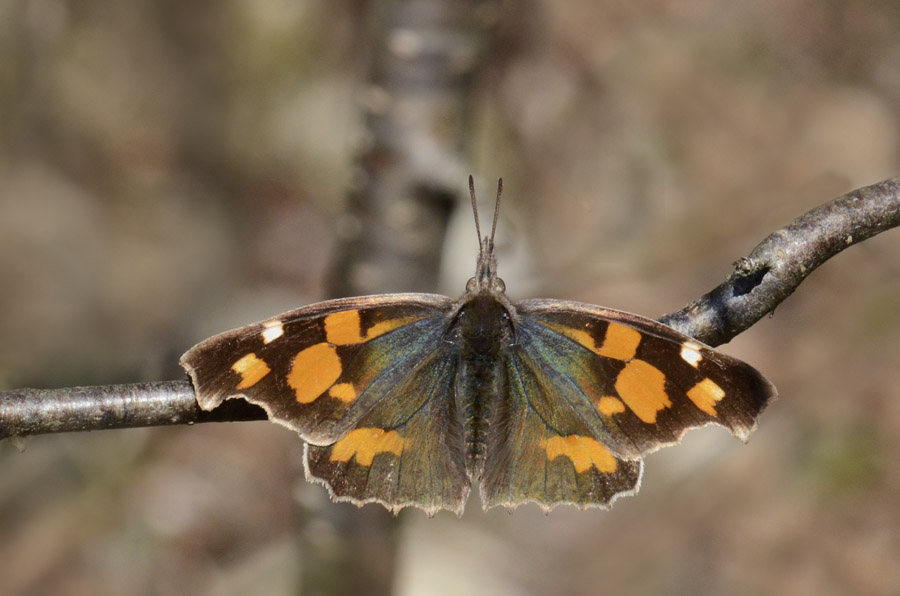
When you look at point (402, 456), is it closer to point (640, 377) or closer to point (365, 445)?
point (365, 445)

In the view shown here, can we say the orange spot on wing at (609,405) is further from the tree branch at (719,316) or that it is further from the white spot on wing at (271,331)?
the white spot on wing at (271,331)

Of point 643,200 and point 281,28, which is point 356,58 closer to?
point 281,28

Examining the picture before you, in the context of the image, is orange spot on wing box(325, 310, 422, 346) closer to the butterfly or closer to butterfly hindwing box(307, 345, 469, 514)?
the butterfly

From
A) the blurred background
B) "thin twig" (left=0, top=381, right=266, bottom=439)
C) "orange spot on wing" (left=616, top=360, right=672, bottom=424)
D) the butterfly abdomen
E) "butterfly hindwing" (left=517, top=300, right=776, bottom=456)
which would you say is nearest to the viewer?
"thin twig" (left=0, top=381, right=266, bottom=439)

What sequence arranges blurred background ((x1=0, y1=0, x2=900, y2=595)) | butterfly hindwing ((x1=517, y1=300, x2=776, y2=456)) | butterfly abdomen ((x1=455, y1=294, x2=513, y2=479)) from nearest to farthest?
1. butterfly hindwing ((x1=517, y1=300, x2=776, y2=456))
2. butterfly abdomen ((x1=455, y1=294, x2=513, y2=479))
3. blurred background ((x1=0, y1=0, x2=900, y2=595))

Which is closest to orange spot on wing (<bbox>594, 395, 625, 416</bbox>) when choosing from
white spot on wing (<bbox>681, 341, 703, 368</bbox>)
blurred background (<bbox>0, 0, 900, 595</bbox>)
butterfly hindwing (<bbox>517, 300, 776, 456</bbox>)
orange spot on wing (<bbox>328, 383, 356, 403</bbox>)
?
butterfly hindwing (<bbox>517, 300, 776, 456</bbox>)

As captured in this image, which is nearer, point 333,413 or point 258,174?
point 333,413

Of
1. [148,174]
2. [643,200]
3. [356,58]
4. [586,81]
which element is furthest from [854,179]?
[148,174]
